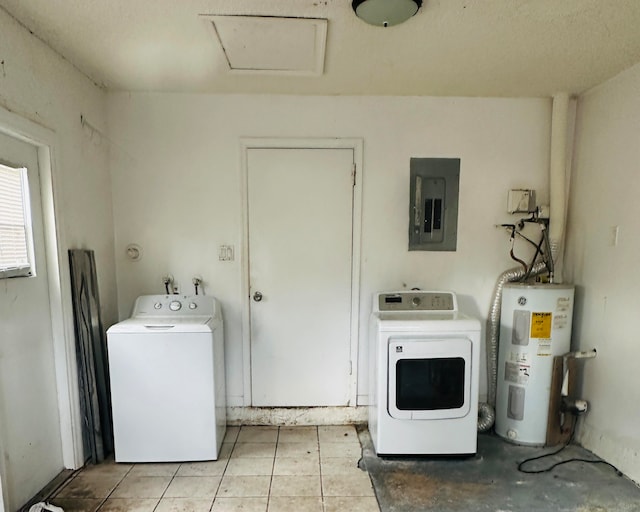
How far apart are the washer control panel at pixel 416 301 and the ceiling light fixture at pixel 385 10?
1574 mm

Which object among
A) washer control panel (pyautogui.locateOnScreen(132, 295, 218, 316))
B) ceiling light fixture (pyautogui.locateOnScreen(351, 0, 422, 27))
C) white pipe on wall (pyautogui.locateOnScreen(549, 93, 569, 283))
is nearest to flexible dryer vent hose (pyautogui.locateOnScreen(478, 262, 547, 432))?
white pipe on wall (pyautogui.locateOnScreen(549, 93, 569, 283))

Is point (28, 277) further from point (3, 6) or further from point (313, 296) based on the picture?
point (313, 296)

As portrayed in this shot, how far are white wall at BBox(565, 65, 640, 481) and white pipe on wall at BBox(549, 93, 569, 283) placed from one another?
12 cm

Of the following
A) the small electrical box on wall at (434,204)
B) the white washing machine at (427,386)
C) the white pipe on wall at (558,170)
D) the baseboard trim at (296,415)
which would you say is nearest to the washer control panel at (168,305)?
the baseboard trim at (296,415)

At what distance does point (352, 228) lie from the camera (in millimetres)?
2475

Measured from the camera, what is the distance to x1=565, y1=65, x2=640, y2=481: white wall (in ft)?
6.42

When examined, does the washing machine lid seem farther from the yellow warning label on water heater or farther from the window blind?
the yellow warning label on water heater

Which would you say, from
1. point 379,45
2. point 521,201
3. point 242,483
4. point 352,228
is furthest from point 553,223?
point 242,483

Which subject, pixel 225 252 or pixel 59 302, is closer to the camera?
pixel 59 302

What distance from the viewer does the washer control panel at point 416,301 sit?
2.37 m

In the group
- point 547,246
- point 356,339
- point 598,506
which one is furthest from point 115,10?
point 598,506

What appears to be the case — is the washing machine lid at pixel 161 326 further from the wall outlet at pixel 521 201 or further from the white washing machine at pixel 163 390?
the wall outlet at pixel 521 201

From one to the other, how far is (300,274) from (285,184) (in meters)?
0.65

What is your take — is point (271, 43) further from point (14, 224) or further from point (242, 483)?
point (242, 483)
